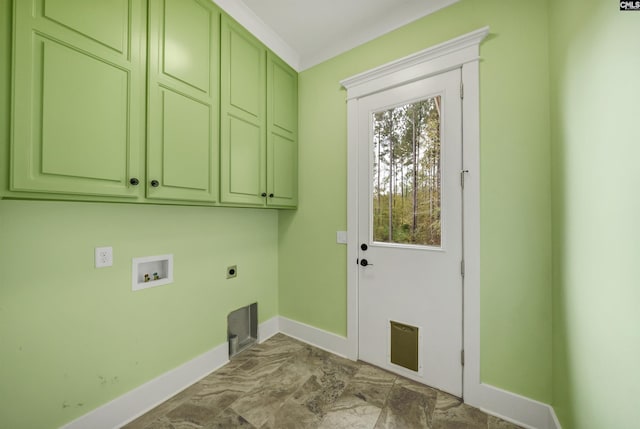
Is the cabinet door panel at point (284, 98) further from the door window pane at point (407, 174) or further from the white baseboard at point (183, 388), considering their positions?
the white baseboard at point (183, 388)

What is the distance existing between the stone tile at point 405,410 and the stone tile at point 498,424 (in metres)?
0.32

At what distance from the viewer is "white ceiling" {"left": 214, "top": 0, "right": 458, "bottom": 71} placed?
1777mm

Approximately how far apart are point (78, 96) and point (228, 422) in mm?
1908

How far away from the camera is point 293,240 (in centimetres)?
246

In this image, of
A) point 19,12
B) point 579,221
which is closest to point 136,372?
point 19,12

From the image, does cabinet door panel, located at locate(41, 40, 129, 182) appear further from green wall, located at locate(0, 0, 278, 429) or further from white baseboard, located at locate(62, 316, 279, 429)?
white baseboard, located at locate(62, 316, 279, 429)

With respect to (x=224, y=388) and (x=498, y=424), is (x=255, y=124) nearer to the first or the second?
(x=224, y=388)

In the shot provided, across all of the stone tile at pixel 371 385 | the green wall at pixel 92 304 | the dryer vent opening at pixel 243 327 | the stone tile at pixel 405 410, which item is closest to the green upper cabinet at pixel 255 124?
the green wall at pixel 92 304

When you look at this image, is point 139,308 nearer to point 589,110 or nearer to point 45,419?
point 45,419

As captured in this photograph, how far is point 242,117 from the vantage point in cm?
184

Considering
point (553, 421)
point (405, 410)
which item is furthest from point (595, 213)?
point (405, 410)

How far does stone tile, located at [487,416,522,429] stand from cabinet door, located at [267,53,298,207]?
207cm

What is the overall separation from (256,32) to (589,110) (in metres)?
2.17

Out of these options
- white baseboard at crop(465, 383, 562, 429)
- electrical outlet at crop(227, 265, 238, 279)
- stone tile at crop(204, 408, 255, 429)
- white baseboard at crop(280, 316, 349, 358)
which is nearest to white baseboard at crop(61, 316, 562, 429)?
white baseboard at crop(465, 383, 562, 429)
